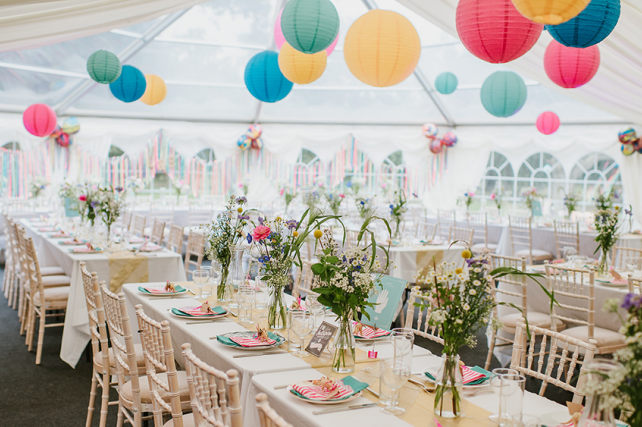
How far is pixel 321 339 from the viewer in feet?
7.97

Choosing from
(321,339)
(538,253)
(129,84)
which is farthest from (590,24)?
(538,253)

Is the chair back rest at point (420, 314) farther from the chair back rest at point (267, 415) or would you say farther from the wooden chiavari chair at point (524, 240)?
the wooden chiavari chair at point (524, 240)

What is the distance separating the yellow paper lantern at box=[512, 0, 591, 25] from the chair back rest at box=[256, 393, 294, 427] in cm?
172

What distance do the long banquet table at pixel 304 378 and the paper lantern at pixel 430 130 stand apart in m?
8.48

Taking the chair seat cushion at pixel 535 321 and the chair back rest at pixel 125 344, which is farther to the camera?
the chair seat cushion at pixel 535 321

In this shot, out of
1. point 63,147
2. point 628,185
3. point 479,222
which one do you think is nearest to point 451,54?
point 479,222

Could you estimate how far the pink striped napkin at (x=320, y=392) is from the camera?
6.28ft

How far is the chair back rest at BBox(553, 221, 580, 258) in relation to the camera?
731cm

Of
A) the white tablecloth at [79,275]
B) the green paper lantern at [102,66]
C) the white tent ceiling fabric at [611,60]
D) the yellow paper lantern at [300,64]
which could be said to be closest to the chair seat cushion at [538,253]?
the white tent ceiling fabric at [611,60]

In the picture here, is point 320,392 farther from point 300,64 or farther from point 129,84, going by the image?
point 129,84

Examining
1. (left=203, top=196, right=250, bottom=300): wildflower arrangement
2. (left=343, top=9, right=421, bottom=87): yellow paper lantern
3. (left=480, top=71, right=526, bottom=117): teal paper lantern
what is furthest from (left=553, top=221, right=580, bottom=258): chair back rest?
(left=203, top=196, right=250, bottom=300): wildflower arrangement

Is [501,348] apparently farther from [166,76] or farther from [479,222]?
[166,76]

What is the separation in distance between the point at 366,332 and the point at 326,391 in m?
0.83

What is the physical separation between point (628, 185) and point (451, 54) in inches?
129
